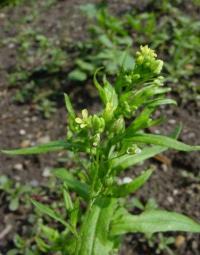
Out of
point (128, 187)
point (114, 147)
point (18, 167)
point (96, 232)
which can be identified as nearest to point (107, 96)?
point (114, 147)

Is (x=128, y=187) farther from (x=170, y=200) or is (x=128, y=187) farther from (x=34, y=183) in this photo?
(x=34, y=183)

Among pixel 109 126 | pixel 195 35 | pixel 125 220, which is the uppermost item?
pixel 109 126

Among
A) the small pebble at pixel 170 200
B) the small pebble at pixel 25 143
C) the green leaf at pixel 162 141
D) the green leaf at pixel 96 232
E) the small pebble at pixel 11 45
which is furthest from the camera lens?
the small pebble at pixel 11 45

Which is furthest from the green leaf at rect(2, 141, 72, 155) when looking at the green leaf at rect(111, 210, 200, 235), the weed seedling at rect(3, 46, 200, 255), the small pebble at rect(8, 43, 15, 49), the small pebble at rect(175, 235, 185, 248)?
the small pebble at rect(8, 43, 15, 49)

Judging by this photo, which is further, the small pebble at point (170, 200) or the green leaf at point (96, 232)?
the small pebble at point (170, 200)

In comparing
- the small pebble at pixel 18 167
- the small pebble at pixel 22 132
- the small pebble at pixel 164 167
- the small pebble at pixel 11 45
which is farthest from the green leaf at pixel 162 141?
the small pebble at pixel 11 45

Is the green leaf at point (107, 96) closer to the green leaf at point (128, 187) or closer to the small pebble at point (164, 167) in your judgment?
the green leaf at point (128, 187)

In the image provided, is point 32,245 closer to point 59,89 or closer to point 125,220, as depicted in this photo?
point 125,220

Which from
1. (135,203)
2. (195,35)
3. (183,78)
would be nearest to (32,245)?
(135,203)
